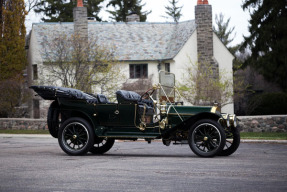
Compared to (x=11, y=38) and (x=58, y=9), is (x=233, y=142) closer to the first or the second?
(x=11, y=38)

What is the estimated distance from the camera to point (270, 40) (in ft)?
123

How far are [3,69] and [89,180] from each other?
100 feet

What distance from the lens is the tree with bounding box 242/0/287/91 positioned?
36594mm

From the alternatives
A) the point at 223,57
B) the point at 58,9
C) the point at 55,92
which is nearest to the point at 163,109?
the point at 55,92

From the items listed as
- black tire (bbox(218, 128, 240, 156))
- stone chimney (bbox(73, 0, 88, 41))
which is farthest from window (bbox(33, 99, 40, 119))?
black tire (bbox(218, 128, 240, 156))

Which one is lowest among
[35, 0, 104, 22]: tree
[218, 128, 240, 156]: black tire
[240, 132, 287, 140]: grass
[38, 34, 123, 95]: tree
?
[240, 132, 287, 140]: grass

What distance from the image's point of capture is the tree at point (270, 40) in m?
36.6

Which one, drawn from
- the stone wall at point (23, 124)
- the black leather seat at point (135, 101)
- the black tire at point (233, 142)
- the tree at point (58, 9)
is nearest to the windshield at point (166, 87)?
the black leather seat at point (135, 101)

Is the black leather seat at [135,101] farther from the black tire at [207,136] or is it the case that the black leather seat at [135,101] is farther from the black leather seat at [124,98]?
the black tire at [207,136]

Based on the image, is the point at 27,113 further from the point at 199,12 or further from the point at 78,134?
the point at 78,134

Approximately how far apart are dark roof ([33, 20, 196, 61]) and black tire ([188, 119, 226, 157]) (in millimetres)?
28592

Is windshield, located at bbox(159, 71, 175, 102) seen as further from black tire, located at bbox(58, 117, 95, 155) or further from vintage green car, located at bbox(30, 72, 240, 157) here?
black tire, located at bbox(58, 117, 95, 155)

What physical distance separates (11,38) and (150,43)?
1102cm

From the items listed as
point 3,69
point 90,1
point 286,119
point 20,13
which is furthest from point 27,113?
point 286,119
